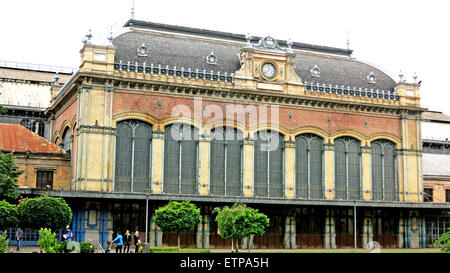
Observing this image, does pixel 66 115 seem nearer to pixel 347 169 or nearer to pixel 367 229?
pixel 347 169

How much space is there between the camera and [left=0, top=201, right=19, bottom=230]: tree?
27141 mm

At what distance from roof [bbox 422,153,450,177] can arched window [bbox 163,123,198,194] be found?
21.0 m

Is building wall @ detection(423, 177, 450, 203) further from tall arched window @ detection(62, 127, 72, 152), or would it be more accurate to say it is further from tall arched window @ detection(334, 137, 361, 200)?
tall arched window @ detection(62, 127, 72, 152)

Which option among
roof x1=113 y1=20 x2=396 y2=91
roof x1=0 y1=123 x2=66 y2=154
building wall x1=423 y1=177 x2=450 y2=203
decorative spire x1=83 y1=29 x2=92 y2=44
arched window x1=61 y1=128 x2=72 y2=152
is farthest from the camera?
building wall x1=423 y1=177 x2=450 y2=203

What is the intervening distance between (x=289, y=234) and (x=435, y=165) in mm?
18476

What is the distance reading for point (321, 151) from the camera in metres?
44.3

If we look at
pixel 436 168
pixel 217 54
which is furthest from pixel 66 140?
pixel 436 168

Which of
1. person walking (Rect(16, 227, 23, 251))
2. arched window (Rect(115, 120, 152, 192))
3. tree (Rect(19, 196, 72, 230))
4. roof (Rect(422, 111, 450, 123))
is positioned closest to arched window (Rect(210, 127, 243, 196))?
arched window (Rect(115, 120, 152, 192))

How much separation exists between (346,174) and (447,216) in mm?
8946

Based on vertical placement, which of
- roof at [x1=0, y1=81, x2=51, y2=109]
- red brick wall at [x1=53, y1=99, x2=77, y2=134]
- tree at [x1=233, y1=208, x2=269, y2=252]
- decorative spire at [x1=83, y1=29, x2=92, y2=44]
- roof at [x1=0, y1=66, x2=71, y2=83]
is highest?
roof at [x1=0, y1=66, x2=71, y2=83]

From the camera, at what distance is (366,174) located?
45.2 meters

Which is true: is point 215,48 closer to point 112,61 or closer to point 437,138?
point 112,61
